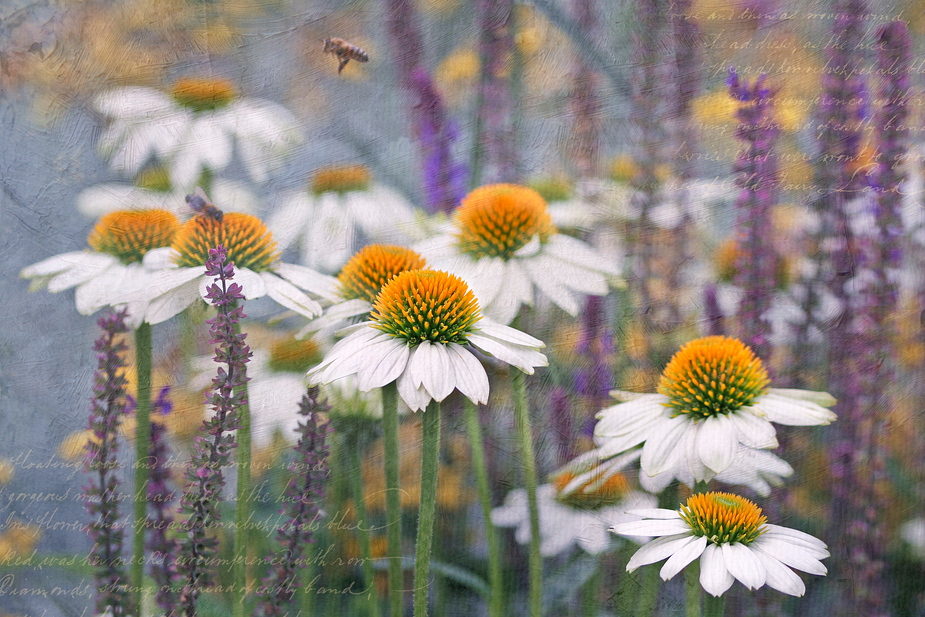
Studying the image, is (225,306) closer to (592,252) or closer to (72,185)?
(72,185)

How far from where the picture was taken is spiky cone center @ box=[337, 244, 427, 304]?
0.84m

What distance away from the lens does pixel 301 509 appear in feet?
2.74

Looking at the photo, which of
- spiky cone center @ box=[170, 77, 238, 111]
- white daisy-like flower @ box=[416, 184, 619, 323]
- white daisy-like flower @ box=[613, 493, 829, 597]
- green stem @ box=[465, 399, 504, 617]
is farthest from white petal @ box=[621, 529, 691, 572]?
spiky cone center @ box=[170, 77, 238, 111]

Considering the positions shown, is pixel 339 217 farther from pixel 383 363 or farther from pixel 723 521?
pixel 723 521

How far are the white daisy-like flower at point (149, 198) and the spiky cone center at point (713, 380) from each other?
0.62m

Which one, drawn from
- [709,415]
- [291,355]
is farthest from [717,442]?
[291,355]

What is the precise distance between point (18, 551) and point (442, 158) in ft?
2.72

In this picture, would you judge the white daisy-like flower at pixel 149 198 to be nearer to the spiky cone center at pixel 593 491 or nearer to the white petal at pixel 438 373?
the white petal at pixel 438 373

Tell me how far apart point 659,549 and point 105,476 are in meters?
0.74

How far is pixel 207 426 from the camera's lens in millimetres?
795

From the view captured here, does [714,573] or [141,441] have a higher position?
[141,441]

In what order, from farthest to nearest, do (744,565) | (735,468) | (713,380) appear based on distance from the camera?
1. (735,468)
2. (713,380)
3. (744,565)

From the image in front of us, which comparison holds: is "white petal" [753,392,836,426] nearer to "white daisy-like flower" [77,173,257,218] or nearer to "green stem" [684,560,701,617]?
"green stem" [684,560,701,617]

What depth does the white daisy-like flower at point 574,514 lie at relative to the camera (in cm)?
90
